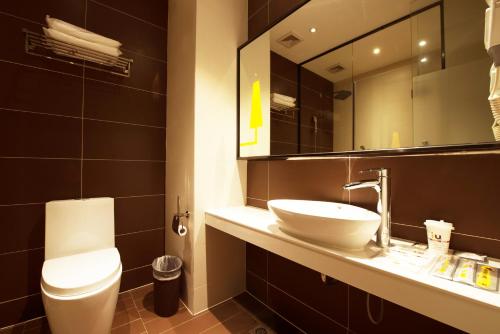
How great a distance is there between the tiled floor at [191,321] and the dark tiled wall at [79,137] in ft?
0.58

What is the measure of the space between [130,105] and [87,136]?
0.39 meters

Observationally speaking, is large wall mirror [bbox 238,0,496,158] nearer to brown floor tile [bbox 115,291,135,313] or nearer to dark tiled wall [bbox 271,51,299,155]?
dark tiled wall [bbox 271,51,299,155]

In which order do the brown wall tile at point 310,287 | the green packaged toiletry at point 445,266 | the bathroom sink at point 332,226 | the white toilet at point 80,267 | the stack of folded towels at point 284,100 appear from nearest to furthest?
1. the green packaged toiletry at point 445,266
2. the bathroom sink at point 332,226
3. the white toilet at point 80,267
4. the brown wall tile at point 310,287
5. the stack of folded towels at point 284,100

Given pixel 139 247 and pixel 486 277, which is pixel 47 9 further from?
pixel 486 277

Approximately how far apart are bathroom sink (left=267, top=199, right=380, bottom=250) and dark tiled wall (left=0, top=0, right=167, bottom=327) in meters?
1.35

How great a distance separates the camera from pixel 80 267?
1.20 m

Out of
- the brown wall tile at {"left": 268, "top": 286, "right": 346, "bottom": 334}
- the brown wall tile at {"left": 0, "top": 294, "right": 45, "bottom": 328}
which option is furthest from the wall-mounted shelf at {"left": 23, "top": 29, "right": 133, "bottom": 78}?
the brown wall tile at {"left": 268, "top": 286, "right": 346, "bottom": 334}

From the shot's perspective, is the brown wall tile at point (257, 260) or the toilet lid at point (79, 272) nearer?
the toilet lid at point (79, 272)

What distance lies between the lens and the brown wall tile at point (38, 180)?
138 centimetres

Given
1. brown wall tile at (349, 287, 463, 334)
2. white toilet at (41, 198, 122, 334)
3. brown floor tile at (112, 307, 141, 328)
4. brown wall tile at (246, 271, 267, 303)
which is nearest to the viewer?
brown wall tile at (349, 287, 463, 334)

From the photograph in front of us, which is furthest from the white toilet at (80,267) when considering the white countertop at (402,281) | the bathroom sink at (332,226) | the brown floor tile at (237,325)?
the bathroom sink at (332,226)

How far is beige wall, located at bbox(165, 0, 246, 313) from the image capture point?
1.57 m

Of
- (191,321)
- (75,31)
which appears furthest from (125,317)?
(75,31)

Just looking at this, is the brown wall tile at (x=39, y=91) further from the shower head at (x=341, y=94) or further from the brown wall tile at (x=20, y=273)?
the shower head at (x=341, y=94)
